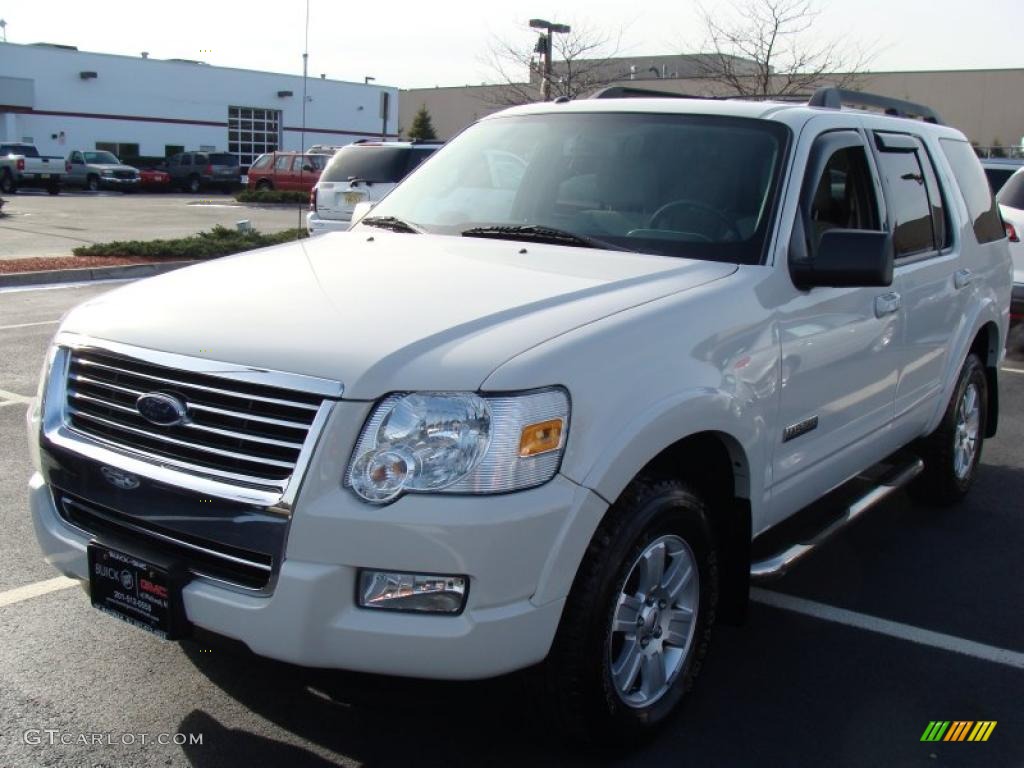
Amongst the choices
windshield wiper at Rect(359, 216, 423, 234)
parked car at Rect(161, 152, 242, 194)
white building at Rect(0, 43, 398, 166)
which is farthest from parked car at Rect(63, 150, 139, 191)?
windshield wiper at Rect(359, 216, 423, 234)

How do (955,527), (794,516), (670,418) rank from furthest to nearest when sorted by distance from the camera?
(955,527) < (794,516) < (670,418)

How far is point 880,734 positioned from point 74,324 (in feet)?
9.47

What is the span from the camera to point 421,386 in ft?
9.08

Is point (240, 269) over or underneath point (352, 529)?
over

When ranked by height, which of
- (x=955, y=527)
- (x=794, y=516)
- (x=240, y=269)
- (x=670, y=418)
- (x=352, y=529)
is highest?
(x=240, y=269)

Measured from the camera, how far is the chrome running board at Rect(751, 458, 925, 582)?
3.77 meters

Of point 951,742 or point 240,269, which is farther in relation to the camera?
point 240,269

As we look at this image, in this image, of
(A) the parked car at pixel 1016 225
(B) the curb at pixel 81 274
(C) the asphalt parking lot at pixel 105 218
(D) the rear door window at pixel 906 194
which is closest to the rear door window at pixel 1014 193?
(A) the parked car at pixel 1016 225

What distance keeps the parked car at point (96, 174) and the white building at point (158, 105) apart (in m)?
9.39

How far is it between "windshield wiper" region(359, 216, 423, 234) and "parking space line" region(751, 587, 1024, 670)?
7.02 feet

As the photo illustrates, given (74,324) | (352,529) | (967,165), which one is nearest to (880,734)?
(352,529)

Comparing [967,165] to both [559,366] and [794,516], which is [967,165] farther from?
[559,366]

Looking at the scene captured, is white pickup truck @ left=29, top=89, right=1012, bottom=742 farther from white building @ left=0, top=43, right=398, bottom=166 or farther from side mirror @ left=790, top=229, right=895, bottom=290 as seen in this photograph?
white building @ left=0, top=43, right=398, bottom=166

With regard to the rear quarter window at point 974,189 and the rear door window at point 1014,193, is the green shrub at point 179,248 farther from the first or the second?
the rear quarter window at point 974,189
